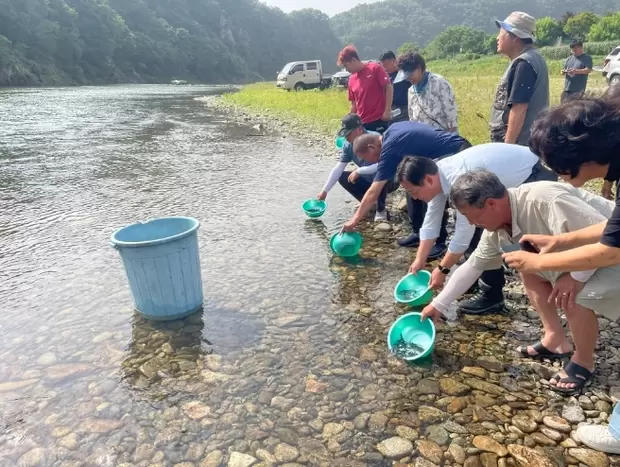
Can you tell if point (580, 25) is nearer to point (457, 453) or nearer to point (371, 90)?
point (371, 90)

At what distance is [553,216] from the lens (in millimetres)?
2387

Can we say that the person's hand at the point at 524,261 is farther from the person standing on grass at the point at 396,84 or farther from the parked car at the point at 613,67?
the parked car at the point at 613,67

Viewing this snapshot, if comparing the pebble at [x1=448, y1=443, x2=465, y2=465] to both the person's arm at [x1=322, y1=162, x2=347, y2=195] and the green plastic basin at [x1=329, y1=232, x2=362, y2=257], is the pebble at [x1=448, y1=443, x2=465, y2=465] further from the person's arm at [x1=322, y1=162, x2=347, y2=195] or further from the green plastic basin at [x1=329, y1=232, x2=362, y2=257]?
the person's arm at [x1=322, y1=162, x2=347, y2=195]

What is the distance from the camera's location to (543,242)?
2.29 metres

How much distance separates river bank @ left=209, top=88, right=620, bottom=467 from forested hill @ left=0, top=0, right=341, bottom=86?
154ft

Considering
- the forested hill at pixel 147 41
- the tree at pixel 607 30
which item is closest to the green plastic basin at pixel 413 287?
the forested hill at pixel 147 41

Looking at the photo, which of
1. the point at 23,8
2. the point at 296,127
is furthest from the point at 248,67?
the point at 296,127

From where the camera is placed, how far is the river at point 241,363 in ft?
7.91

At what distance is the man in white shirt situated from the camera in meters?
3.22

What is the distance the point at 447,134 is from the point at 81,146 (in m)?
10.6

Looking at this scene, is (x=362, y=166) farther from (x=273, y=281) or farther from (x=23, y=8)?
(x=23, y=8)

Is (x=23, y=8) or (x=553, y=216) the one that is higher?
(x=23, y=8)

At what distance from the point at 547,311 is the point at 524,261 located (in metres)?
0.82

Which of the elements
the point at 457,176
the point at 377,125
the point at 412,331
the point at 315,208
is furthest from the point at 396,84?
the point at 412,331
